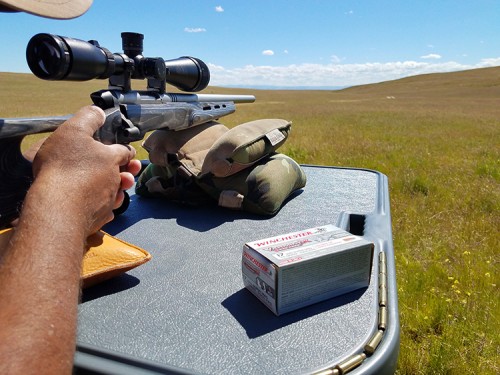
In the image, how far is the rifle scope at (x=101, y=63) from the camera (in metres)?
1.43

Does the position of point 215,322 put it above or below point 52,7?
below

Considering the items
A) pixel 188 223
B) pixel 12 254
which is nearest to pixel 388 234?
pixel 188 223

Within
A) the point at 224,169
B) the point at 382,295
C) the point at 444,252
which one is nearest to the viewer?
the point at 382,295

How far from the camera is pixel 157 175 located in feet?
7.90

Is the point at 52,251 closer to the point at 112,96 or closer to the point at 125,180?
the point at 125,180

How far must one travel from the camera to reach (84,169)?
1.09m

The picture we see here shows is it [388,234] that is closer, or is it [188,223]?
[388,234]

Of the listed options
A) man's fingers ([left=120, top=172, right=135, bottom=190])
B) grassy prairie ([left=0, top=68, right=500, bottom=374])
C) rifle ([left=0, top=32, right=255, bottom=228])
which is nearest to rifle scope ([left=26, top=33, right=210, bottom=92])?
rifle ([left=0, top=32, right=255, bottom=228])

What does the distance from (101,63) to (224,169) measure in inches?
31.3

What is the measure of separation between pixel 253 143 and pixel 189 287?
1043 mm

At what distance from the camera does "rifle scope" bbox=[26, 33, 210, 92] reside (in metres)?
1.43

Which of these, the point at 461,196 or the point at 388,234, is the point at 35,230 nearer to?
the point at 388,234

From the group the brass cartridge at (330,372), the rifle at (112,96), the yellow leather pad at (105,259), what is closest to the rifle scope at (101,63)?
the rifle at (112,96)

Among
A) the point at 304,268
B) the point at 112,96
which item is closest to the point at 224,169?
the point at 112,96
